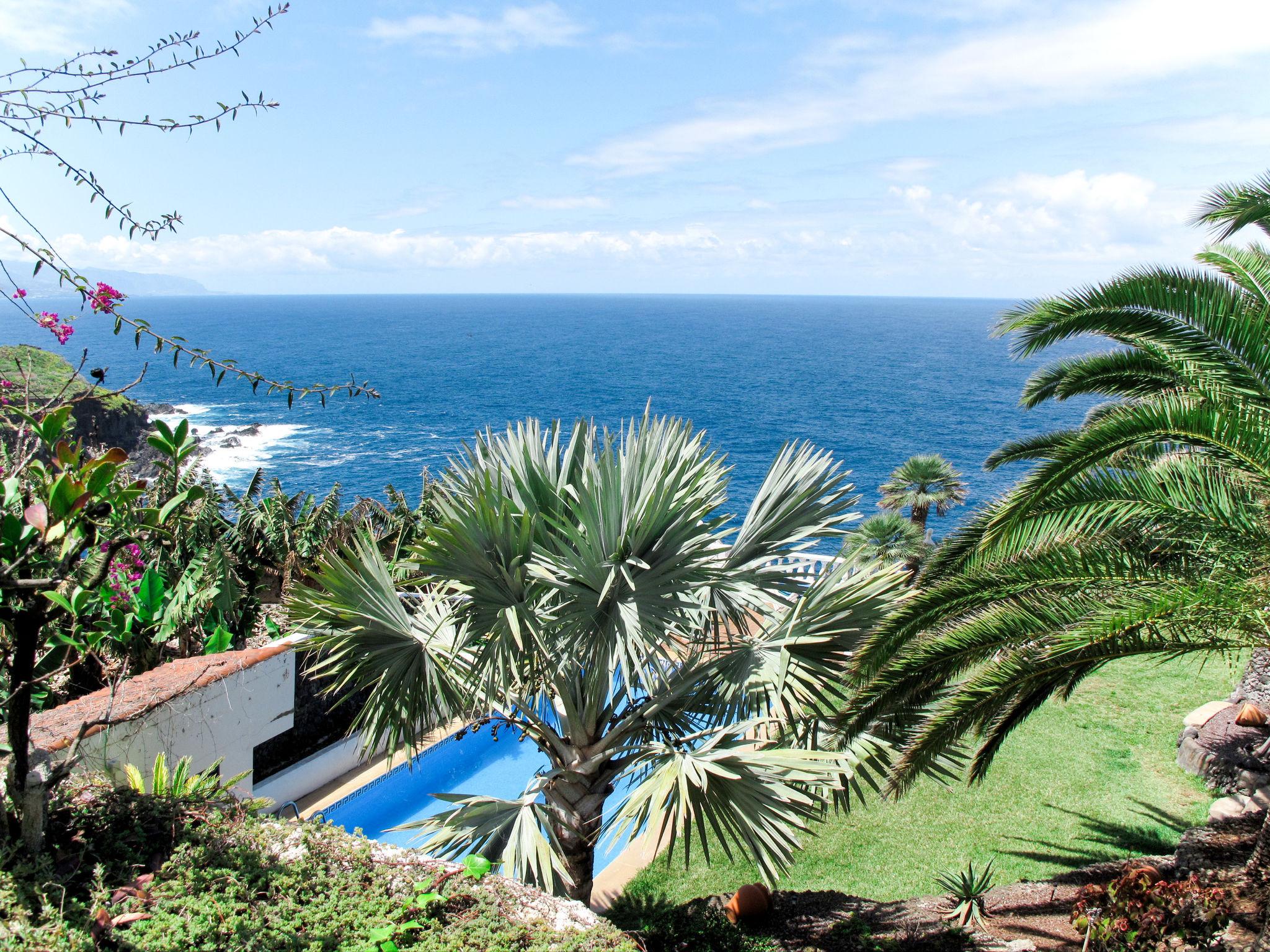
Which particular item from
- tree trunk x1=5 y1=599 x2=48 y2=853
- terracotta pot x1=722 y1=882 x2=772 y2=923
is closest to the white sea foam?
terracotta pot x1=722 y1=882 x2=772 y2=923

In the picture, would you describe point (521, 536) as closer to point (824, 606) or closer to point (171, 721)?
point (824, 606)

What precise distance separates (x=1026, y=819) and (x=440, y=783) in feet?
22.7

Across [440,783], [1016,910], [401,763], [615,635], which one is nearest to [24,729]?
[615,635]

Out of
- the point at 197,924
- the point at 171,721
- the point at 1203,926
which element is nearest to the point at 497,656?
the point at 197,924

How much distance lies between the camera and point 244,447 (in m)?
45.6

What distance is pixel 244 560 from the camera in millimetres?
9945

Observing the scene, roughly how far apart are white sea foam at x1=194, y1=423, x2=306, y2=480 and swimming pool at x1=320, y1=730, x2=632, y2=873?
31.0m

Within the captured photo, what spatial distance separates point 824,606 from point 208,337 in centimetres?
13290

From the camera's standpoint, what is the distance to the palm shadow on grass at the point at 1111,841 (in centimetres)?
729

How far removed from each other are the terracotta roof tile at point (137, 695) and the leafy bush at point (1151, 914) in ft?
20.2

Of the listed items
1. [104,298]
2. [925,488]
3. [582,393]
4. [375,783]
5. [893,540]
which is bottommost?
[375,783]

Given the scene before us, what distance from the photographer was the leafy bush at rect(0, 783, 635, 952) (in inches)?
123

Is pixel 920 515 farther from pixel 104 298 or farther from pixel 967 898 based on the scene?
pixel 104 298

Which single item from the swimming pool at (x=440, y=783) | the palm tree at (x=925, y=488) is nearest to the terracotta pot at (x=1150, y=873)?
the swimming pool at (x=440, y=783)
